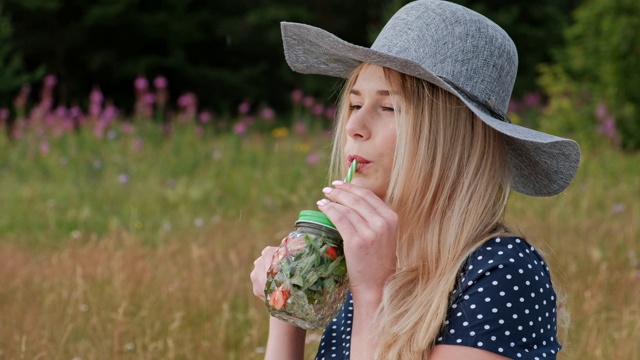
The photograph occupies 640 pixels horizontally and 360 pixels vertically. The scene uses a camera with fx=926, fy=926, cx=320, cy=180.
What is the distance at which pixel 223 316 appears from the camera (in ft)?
12.7

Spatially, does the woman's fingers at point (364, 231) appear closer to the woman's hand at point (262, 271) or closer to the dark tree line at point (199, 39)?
the woman's hand at point (262, 271)

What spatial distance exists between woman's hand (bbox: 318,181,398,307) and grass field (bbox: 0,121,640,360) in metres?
0.43

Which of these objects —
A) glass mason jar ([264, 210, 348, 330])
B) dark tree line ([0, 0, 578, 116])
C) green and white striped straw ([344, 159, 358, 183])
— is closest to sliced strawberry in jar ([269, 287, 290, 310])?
glass mason jar ([264, 210, 348, 330])

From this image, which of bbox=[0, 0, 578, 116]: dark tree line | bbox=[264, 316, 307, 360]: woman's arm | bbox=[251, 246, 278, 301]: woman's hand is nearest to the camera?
bbox=[251, 246, 278, 301]: woman's hand

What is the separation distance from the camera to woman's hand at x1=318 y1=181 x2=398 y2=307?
1.88 metres

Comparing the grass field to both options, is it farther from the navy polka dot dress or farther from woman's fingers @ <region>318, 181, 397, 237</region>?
woman's fingers @ <region>318, 181, 397, 237</region>

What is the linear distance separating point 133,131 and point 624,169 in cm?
454

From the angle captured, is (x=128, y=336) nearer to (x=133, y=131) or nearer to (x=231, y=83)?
(x=133, y=131)

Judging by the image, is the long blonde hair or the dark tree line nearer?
the long blonde hair

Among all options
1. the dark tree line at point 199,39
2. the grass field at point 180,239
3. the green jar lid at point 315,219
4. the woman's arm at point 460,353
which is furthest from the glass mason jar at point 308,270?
the dark tree line at point 199,39

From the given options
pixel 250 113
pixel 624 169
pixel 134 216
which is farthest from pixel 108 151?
pixel 250 113

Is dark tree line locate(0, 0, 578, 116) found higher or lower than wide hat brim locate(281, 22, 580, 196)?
lower

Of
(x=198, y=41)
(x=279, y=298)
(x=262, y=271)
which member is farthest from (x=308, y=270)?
(x=198, y=41)

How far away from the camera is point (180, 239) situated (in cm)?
550
